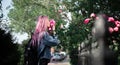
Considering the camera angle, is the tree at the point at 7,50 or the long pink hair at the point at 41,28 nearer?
the long pink hair at the point at 41,28

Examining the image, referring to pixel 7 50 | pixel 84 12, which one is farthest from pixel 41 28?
pixel 84 12

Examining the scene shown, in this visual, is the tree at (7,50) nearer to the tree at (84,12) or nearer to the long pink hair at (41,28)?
the long pink hair at (41,28)

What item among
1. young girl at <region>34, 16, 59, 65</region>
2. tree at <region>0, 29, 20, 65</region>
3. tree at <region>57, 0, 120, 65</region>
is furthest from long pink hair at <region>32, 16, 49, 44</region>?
tree at <region>57, 0, 120, 65</region>

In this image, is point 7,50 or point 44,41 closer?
point 44,41

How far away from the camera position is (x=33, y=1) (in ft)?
82.4

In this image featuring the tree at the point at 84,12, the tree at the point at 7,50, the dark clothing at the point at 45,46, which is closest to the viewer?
the dark clothing at the point at 45,46

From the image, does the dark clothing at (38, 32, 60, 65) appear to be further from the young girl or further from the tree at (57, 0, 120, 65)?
the tree at (57, 0, 120, 65)

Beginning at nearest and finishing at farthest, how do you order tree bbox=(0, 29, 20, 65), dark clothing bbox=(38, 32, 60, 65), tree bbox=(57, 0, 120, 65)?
dark clothing bbox=(38, 32, 60, 65) → tree bbox=(0, 29, 20, 65) → tree bbox=(57, 0, 120, 65)

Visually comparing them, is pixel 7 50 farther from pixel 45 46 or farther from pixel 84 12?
pixel 84 12

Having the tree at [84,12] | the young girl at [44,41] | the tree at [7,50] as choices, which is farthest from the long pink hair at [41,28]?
the tree at [84,12]

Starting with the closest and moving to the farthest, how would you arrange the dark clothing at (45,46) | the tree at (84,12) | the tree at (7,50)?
1. the dark clothing at (45,46)
2. the tree at (7,50)
3. the tree at (84,12)

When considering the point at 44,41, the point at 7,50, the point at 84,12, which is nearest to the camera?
the point at 44,41

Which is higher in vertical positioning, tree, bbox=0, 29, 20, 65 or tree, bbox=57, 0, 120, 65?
tree, bbox=57, 0, 120, 65

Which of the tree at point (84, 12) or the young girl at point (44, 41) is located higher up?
the tree at point (84, 12)
